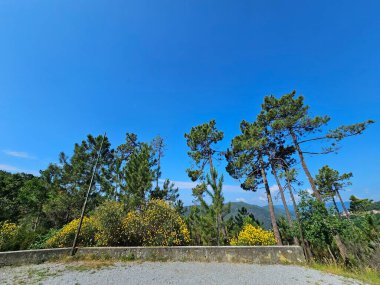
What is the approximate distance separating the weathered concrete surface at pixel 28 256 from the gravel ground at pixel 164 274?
0.50m

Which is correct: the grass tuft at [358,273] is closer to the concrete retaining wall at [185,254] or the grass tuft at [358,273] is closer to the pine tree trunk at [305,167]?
the concrete retaining wall at [185,254]

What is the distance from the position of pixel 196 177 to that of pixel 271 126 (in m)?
7.91

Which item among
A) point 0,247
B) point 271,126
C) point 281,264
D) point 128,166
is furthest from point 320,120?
point 0,247

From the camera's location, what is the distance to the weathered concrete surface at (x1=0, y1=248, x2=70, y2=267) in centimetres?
745

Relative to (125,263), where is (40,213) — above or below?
above

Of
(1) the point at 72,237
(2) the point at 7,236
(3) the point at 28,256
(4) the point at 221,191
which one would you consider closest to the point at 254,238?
(4) the point at 221,191

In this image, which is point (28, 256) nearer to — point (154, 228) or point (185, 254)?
point (154, 228)

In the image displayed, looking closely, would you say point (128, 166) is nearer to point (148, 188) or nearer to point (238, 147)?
point (148, 188)

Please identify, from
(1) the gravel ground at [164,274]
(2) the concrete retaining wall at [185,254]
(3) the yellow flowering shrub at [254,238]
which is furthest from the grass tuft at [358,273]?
(3) the yellow flowering shrub at [254,238]

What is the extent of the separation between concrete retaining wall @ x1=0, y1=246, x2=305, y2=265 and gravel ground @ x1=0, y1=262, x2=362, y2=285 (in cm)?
47

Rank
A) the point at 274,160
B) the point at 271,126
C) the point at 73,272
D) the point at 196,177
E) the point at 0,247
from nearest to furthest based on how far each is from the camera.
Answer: the point at 73,272 → the point at 0,247 → the point at 271,126 → the point at 274,160 → the point at 196,177

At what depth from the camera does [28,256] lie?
779cm

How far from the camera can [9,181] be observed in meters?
24.1

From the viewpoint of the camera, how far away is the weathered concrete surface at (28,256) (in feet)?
24.4
